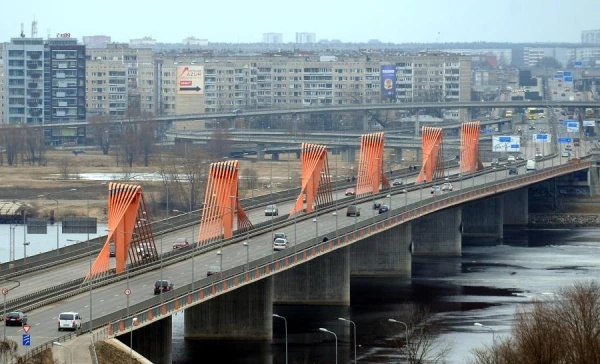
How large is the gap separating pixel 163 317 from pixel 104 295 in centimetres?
604

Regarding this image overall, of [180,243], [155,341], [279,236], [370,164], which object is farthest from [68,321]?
[370,164]

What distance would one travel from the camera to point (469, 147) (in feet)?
598

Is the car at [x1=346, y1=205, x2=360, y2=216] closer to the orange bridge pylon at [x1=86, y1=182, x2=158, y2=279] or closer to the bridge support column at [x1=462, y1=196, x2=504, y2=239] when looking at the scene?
the orange bridge pylon at [x1=86, y1=182, x2=158, y2=279]

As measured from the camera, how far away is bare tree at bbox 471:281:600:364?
7594cm

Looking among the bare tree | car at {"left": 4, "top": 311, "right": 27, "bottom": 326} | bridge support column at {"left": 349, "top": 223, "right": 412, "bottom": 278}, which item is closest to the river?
bridge support column at {"left": 349, "top": 223, "right": 412, "bottom": 278}

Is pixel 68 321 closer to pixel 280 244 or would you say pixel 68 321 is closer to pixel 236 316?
pixel 236 316

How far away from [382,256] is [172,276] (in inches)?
1480

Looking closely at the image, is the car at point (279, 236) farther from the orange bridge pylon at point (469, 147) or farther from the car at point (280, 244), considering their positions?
the orange bridge pylon at point (469, 147)

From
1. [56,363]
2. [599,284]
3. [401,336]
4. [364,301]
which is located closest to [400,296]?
[364,301]

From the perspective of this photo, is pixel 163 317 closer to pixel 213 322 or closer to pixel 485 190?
pixel 213 322

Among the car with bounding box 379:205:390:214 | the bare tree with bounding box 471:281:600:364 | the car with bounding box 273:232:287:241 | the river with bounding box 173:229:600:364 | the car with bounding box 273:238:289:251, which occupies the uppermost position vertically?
the car with bounding box 379:205:390:214

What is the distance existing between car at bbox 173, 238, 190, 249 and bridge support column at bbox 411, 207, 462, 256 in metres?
37.2

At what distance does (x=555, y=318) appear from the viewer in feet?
284

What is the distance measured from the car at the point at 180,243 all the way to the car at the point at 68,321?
29125mm
